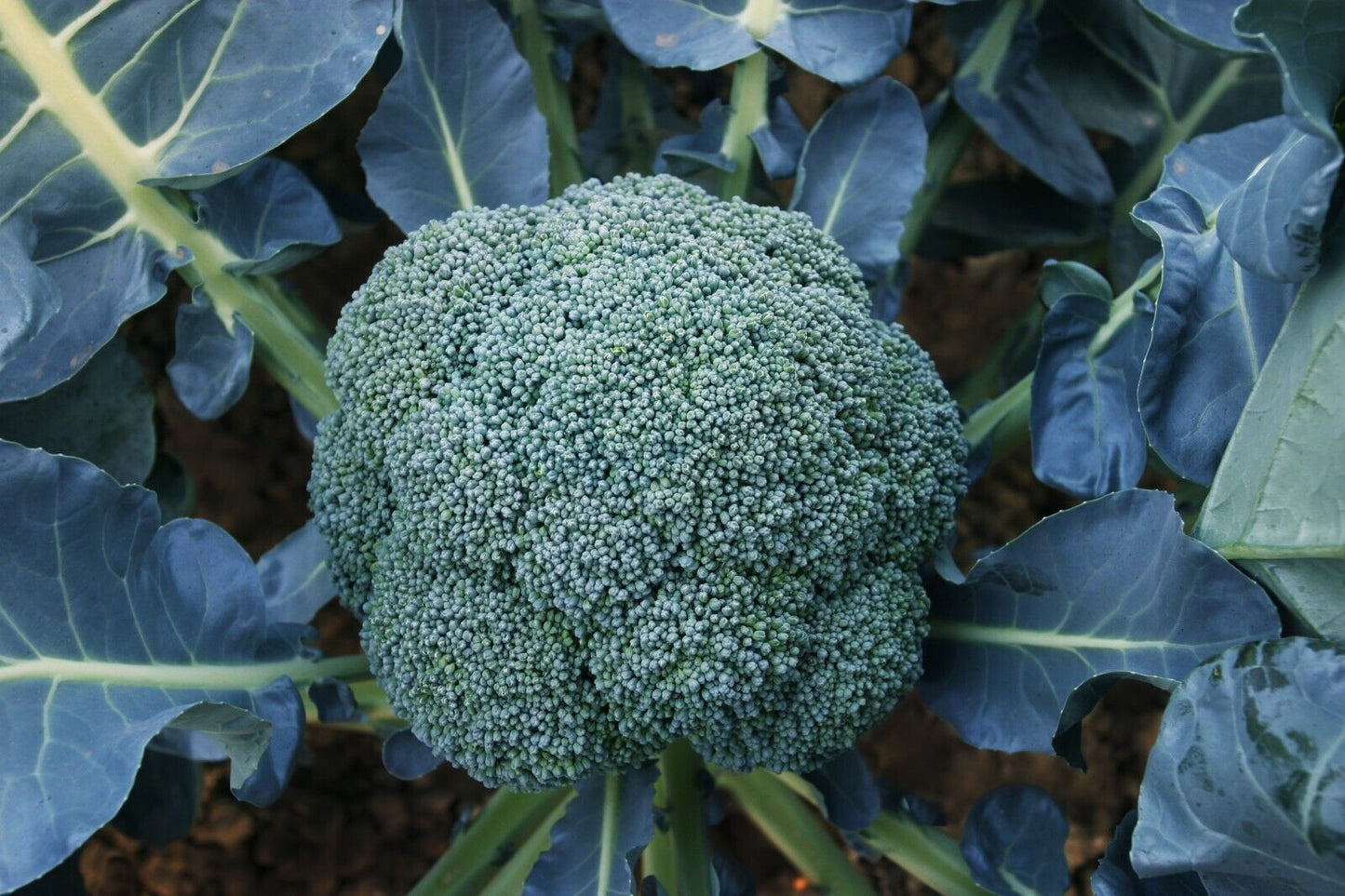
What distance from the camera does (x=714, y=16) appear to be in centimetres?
133

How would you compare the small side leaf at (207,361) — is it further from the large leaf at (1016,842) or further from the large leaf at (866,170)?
the large leaf at (1016,842)

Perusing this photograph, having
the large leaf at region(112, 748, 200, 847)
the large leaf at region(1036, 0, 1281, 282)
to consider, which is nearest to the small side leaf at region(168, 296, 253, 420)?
the large leaf at region(112, 748, 200, 847)

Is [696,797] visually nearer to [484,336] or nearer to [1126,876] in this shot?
[1126,876]

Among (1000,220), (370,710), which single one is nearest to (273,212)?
(370,710)

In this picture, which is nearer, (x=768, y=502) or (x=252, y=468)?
(x=768, y=502)

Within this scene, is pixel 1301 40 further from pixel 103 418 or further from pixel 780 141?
pixel 103 418

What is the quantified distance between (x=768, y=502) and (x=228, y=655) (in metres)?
0.59

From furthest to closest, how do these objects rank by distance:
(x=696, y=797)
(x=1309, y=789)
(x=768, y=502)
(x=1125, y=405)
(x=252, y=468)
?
(x=252, y=468) → (x=696, y=797) → (x=1125, y=405) → (x=768, y=502) → (x=1309, y=789)

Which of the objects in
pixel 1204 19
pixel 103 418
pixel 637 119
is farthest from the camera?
pixel 637 119

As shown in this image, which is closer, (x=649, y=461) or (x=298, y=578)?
(x=649, y=461)

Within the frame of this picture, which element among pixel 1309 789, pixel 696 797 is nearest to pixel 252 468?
pixel 696 797

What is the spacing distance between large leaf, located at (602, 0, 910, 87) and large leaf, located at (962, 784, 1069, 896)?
86cm

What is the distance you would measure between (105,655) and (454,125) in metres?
0.68

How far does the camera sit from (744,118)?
1.37 meters
